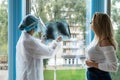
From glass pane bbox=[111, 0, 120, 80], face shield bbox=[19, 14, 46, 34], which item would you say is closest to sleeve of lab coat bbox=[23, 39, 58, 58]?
face shield bbox=[19, 14, 46, 34]

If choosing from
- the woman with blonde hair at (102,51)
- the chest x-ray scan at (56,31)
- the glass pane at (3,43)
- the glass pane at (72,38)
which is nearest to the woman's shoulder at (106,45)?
the woman with blonde hair at (102,51)

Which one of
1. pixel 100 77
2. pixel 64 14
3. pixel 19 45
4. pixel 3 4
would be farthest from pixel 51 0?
pixel 100 77

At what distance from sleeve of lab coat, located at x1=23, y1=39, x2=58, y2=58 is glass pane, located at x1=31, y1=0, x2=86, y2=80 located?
1.15 feet

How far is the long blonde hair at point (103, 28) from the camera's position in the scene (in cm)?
185

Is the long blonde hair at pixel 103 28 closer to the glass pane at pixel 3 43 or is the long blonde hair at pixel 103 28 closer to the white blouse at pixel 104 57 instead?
the white blouse at pixel 104 57

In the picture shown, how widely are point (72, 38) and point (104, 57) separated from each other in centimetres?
57

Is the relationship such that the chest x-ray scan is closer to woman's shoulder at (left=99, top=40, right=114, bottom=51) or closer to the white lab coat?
the white lab coat

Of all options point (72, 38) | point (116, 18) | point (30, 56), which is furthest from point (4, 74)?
point (116, 18)

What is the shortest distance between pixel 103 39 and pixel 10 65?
3.32 ft

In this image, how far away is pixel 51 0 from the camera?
238 centimetres

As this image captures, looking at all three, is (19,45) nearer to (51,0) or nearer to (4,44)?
(4,44)

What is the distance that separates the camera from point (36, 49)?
198cm

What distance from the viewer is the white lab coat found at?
1.96 meters

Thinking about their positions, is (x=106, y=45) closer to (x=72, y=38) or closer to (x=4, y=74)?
(x=72, y=38)
